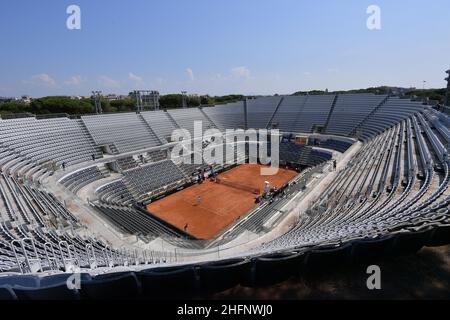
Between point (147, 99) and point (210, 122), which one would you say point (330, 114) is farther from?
point (147, 99)

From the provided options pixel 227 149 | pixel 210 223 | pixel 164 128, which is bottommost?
pixel 210 223

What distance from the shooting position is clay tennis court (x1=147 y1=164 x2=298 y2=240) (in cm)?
2320

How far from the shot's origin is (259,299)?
13.1ft

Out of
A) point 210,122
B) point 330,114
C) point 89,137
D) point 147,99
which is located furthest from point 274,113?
point 89,137

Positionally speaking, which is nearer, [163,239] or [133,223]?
[163,239]

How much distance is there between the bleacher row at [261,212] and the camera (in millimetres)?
4801

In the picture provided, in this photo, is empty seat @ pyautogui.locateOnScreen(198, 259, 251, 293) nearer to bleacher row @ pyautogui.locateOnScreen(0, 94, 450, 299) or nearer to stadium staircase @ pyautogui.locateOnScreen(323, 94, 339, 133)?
bleacher row @ pyautogui.locateOnScreen(0, 94, 450, 299)

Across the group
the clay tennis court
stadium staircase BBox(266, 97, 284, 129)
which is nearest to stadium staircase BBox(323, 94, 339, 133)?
stadium staircase BBox(266, 97, 284, 129)

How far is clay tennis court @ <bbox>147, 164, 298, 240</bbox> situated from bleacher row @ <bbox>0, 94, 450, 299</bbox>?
9.49ft

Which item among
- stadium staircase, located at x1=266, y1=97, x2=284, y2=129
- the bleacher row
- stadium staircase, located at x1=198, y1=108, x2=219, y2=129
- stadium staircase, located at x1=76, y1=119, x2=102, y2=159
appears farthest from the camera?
stadium staircase, located at x1=266, y1=97, x2=284, y2=129

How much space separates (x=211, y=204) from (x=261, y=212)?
7303 millimetres
